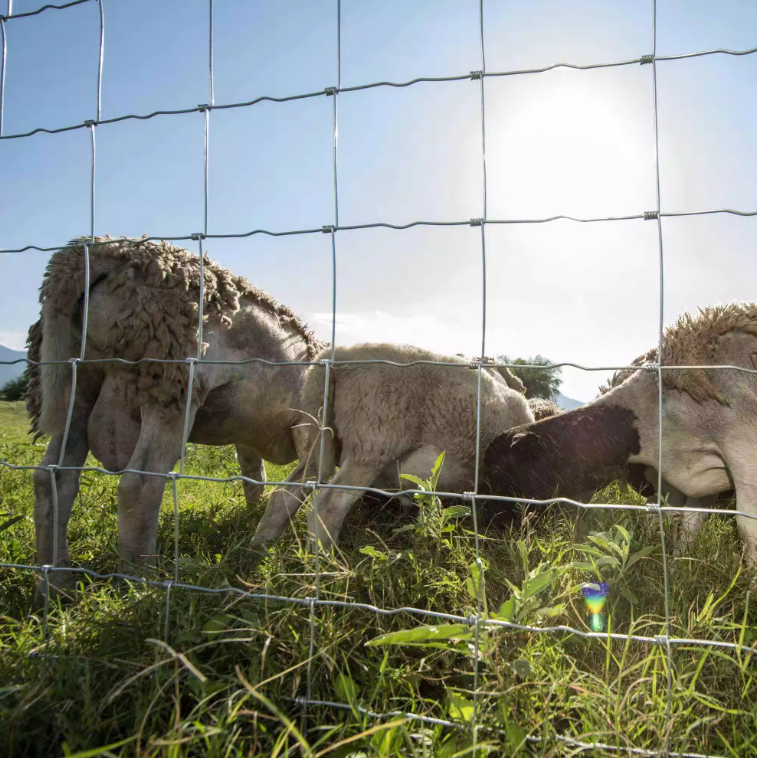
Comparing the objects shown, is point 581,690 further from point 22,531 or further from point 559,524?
point 22,531

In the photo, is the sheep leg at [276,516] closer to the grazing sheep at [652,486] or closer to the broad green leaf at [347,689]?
the broad green leaf at [347,689]

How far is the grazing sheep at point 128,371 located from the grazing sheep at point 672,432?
156cm

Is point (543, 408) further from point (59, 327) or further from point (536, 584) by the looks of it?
point (59, 327)

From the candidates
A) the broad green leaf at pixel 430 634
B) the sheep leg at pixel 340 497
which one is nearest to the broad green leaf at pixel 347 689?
the broad green leaf at pixel 430 634

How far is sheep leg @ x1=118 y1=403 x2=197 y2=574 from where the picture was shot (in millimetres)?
2703

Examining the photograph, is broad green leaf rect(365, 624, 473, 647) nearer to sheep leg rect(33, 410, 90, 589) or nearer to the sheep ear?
the sheep ear

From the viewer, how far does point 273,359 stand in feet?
11.1

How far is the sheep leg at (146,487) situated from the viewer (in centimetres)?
270

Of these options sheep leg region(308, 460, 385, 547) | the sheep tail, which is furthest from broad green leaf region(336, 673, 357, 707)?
the sheep tail

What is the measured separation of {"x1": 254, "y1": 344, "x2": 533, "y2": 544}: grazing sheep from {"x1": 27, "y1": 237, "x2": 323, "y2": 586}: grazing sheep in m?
0.56

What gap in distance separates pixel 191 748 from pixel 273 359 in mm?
2310

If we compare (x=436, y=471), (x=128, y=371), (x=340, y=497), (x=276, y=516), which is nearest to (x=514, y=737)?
(x=436, y=471)

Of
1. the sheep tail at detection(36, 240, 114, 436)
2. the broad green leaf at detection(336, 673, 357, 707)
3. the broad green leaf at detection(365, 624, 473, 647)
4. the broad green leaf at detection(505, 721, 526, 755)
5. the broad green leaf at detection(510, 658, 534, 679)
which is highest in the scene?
the sheep tail at detection(36, 240, 114, 436)

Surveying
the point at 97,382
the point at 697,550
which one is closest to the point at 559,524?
the point at 697,550
